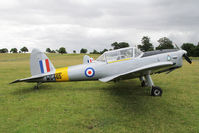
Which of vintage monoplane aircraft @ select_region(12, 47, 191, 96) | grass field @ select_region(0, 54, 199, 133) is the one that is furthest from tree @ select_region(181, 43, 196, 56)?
grass field @ select_region(0, 54, 199, 133)

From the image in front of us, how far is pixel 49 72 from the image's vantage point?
719cm

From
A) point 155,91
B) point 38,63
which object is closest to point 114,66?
point 155,91

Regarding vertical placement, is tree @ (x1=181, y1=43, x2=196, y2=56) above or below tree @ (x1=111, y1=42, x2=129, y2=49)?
below

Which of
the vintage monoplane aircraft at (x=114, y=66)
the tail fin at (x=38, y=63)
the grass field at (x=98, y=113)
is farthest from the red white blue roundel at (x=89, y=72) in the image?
the tail fin at (x=38, y=63)

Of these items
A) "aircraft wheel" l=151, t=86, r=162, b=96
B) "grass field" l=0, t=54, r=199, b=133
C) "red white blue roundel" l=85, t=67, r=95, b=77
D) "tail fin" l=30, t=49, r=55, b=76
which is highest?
"tail fin" l=30, t=49, r=55, b=76

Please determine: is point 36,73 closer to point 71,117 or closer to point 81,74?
point 81,74

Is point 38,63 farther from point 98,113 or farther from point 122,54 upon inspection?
point 98,113

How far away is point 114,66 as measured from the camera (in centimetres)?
663

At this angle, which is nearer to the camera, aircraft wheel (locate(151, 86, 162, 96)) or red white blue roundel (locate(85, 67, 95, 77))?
aircraft wheel (locate(151, 86, 162, 96))

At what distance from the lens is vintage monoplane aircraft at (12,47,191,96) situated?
629 cm

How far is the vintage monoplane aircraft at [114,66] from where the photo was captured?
6.29 m

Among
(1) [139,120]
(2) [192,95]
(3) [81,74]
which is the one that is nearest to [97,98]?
(3) [81,74]

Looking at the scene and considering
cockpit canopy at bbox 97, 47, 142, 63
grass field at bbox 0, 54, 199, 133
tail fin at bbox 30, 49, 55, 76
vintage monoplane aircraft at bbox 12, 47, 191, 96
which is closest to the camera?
grass field at bbox 0, 54, 199, 133

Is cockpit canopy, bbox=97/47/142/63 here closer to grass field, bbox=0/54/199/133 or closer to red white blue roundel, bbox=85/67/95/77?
red white blue roundel, bbox=85/67/95/77
